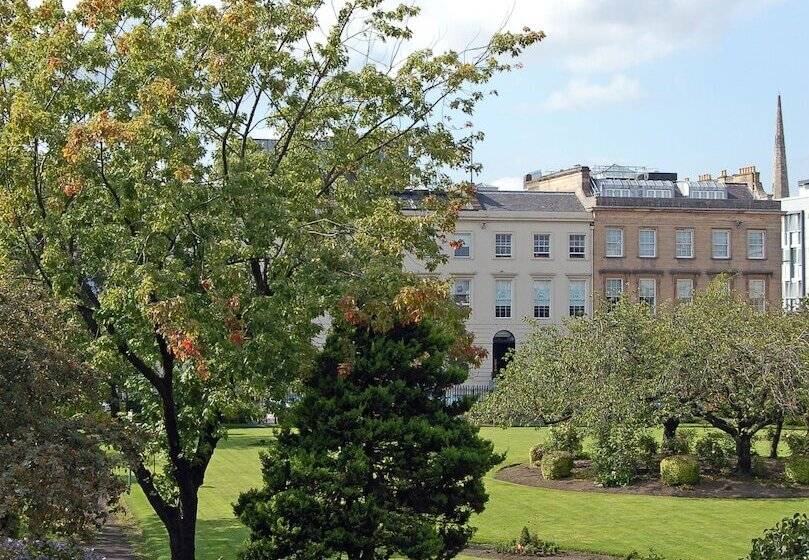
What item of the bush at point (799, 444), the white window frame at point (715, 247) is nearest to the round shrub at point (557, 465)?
the bush at point (799, 444)

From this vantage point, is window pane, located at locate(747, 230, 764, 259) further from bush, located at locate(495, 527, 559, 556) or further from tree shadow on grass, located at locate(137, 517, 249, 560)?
bush, located at locate(495, 527, 559, 556)

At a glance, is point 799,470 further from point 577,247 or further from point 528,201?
point 528,201

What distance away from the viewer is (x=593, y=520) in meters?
24.7

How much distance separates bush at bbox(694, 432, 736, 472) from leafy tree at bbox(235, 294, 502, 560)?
15930mm

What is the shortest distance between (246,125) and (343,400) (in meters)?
4.48

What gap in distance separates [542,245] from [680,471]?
118ft

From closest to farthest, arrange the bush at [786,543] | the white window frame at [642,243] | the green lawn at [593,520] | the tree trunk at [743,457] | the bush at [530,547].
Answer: the bush at [786,543]
the bush at [530,547]
the green lawn at [593,520]
the tree trunk at [743,457]
the white window frame at [642,243]

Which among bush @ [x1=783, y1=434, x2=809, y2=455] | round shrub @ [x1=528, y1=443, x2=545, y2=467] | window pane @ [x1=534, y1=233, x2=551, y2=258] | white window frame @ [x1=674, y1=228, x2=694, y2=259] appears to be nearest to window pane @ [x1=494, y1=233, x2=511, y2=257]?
window pane @ [x1=534, y1=233, x2=551, y2=258]

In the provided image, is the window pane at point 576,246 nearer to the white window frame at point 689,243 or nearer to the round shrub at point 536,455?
the white window frame at point 689,243

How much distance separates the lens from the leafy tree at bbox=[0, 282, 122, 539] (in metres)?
11.8

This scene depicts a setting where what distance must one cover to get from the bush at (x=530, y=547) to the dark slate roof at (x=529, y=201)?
144ft

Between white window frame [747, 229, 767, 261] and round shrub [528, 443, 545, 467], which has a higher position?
white window frame [747, 229, 767, 261]

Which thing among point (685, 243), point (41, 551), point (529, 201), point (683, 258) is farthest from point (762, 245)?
point (41, 551)

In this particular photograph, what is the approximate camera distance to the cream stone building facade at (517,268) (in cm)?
6344
